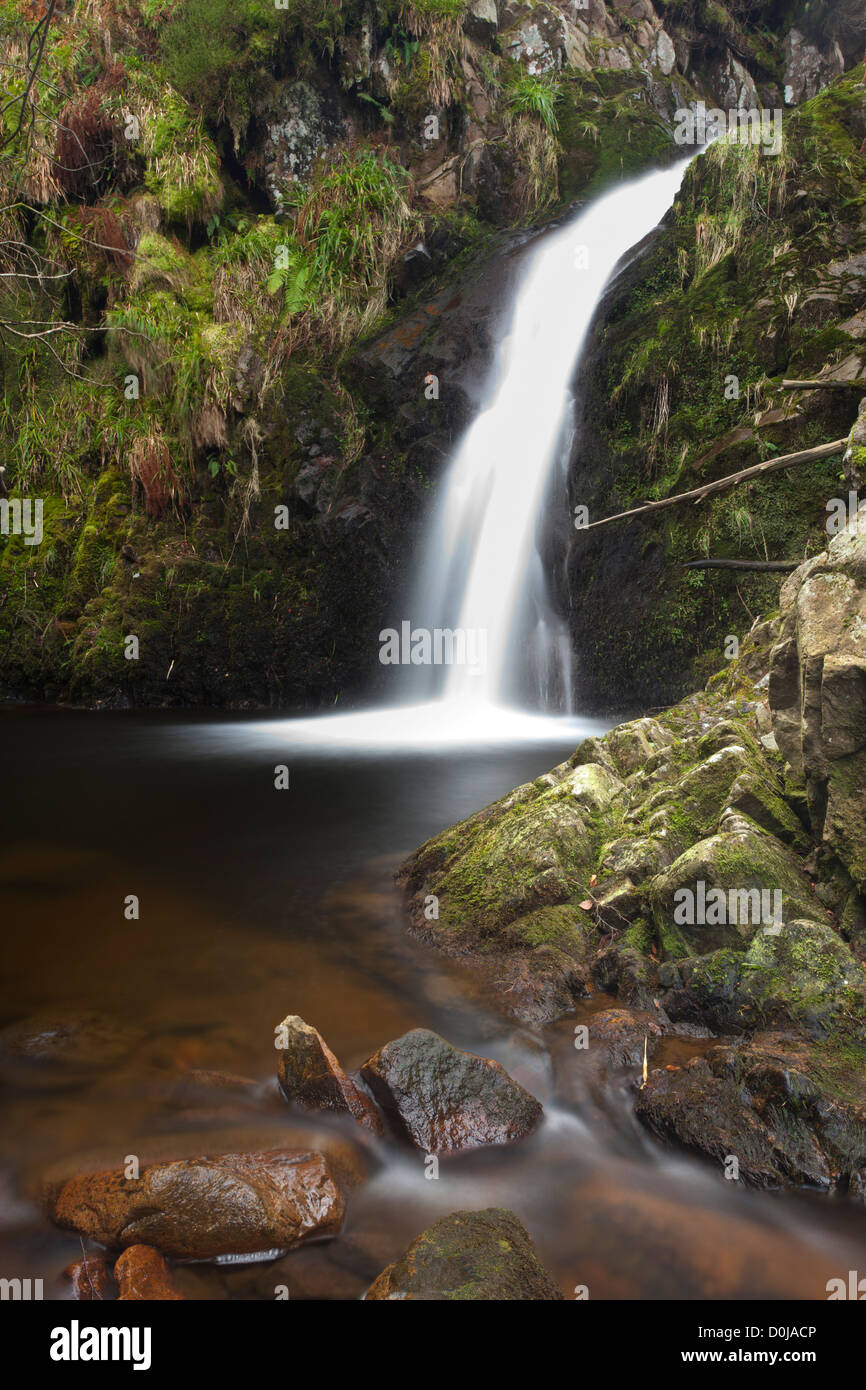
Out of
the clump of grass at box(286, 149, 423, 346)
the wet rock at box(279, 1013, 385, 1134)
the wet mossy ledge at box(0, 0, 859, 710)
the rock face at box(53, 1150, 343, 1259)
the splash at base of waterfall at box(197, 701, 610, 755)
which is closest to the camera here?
the rock face at box(53, 1150, 343, 1259)

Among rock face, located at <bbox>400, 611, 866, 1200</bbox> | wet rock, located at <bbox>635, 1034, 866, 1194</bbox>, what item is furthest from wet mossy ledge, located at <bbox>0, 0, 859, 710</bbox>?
wet rock, located at <bbox>635, 1034, 866, 1194</bbox>

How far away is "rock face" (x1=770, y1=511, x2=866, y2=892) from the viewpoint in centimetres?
272

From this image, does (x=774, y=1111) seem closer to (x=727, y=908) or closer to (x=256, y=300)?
(x=727, y=908)

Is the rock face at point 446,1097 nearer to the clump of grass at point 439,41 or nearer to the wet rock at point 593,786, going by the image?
the wet rock at point 593,786

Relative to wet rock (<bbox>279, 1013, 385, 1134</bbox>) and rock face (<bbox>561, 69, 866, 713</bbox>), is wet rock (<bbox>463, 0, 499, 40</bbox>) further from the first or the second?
wet rock (<bbox>279, 1013, 385, 1134</bbox>)

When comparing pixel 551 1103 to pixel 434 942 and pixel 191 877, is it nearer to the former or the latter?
pixel 434 942

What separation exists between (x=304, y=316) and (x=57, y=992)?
33.2 ft

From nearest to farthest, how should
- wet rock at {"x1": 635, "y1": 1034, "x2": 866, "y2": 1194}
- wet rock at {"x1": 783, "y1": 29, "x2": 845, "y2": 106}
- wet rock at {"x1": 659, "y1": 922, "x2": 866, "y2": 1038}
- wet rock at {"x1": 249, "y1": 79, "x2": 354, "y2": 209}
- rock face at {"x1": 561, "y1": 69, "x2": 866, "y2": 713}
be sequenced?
wet rock at {"x1": 635, "y1": 1034, "x2": 866, "y2": 1194}
wet rock at {"x1": 659, "y1": 922, "x2": 866, "y2": 1038}
rock face at {"x1": 561, "y1": 69, "x2": 866, "y2": 713}
wet rock at {"x1": 249, "y1": 79, "x2": 354, "y2": 209}
wet rock at {"x1": 783, "y1": 29, "x2": 845, "y2": 106}

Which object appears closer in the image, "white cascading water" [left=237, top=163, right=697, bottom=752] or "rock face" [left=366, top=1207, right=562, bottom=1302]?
"rock face" [left=366, top=1207, right=562, bottom=1302]

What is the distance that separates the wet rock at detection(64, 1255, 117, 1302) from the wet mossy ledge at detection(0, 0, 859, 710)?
28.7 ft

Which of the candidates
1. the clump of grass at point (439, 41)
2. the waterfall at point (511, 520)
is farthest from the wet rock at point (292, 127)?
the waterfall at point (511, 520)

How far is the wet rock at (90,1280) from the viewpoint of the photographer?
176 cm
